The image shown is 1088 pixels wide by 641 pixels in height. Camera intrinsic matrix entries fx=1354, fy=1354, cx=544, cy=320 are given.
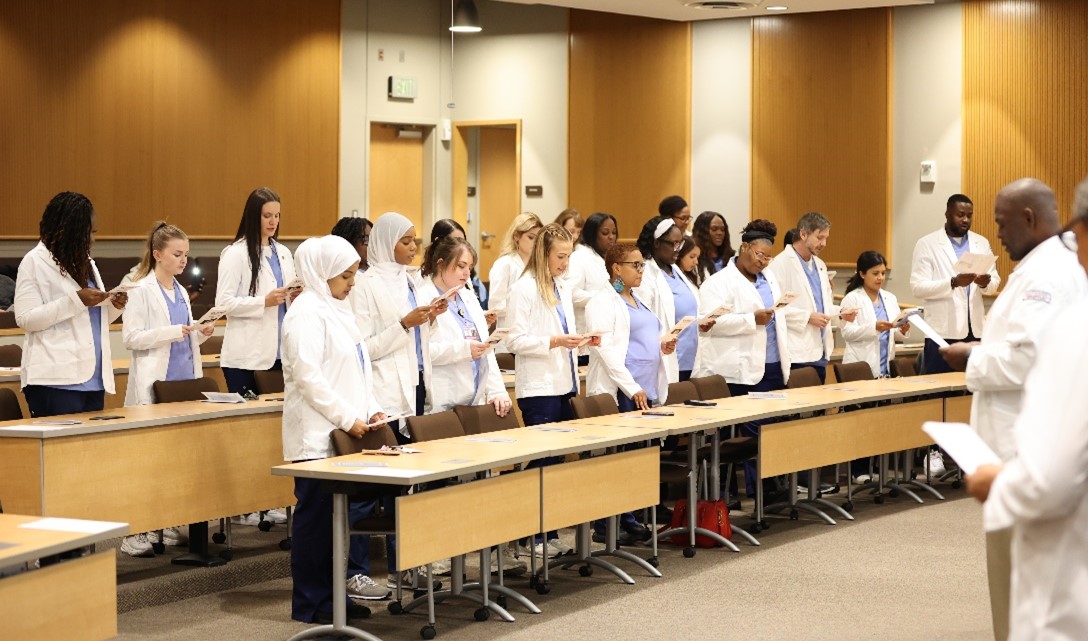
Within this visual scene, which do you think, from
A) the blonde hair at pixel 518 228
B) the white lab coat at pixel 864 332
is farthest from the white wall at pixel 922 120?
the blonde hair at pixel 518 228

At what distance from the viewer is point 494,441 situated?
5938 mm

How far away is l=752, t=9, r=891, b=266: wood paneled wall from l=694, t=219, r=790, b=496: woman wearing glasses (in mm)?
4073

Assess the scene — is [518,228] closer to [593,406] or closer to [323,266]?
[593,406]

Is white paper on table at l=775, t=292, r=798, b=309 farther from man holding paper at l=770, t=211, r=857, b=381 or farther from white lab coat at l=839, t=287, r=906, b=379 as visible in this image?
white lab coat at l=839, t=287, r=906, b=379

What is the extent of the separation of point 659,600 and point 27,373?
122 inches

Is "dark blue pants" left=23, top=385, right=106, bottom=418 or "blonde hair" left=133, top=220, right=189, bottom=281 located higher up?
"blonde hair" left=133, top=220, right=189, bottom=281

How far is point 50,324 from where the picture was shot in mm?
6180

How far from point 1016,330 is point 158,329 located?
421 cm

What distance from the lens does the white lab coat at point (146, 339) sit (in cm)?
673

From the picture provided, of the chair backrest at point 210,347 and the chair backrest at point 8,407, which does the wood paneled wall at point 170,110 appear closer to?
the chair backrest at point 210,347

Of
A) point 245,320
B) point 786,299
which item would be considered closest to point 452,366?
point 245,320

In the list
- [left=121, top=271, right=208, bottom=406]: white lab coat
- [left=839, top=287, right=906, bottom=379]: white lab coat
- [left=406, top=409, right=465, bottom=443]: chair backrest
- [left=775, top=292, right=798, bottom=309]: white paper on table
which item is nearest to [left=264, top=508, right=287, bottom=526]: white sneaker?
[left=121, top=271, right=208, bottom=406]: white lab coat

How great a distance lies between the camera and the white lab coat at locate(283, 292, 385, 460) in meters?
5.45

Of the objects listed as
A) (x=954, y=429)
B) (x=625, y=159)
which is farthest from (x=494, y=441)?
(x=625, y=159)
